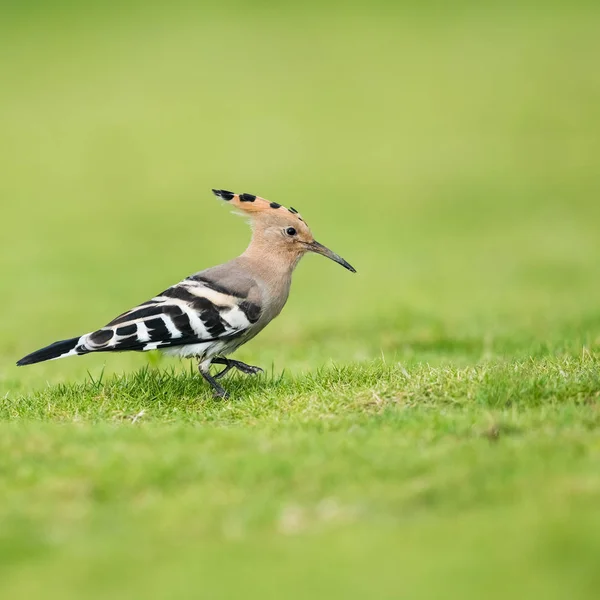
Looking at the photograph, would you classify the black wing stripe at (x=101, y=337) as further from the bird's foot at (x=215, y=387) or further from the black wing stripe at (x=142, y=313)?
the bird's foot at (x=215, y=387)

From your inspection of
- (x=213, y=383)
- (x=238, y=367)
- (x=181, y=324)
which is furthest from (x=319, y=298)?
(x=181, y=324)

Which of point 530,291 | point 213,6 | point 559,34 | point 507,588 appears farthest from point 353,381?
point 213,6

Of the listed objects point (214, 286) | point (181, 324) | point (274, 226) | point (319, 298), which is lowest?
point (319, 298)

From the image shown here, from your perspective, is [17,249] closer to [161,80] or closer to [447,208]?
[447,208]

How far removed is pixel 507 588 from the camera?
4.30 meters

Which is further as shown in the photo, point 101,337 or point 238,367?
point 238,367

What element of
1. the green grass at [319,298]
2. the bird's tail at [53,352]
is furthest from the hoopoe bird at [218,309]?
the green grass at [319,298]

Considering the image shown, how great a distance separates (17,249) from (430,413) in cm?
1443

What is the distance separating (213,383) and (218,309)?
51 cm

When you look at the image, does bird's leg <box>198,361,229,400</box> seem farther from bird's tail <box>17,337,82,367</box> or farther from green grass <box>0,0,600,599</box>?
bird's tail <box>17,337,82,367</box>

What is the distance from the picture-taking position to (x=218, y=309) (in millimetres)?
7379

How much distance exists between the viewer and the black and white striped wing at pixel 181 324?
7.31 metres

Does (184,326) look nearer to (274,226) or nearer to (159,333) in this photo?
(159,333)

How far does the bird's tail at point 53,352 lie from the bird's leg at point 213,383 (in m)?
0.81
